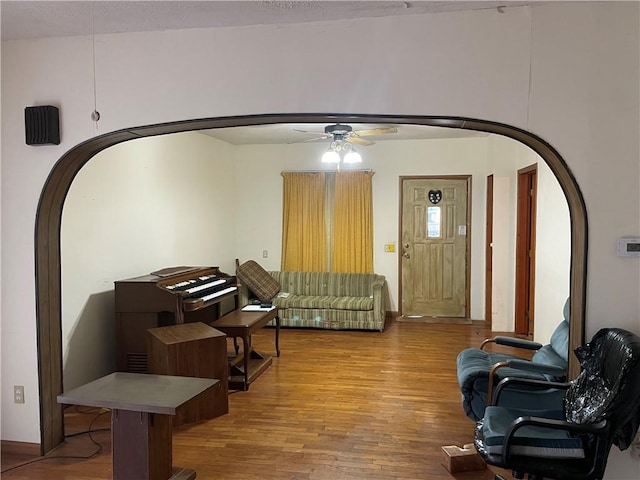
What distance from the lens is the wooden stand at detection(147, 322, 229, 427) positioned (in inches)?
140

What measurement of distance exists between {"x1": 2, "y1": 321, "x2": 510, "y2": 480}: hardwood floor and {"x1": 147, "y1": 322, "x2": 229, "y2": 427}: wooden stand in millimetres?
97

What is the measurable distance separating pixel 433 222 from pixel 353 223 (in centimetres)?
115

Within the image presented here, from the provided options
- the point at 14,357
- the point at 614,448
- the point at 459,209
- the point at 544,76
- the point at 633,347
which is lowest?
the point at 614,448

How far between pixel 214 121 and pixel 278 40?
0.58 metres

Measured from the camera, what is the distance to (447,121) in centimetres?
266

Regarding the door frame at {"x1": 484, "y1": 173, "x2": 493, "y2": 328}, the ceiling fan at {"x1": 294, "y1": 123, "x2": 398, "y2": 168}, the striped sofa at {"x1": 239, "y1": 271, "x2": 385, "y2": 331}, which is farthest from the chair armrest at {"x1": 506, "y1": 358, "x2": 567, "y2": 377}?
the door frame at {"x1": 484, "y1": 173, "x2": 493, "y2": 328}

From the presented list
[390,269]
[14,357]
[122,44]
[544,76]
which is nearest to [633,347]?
[544,76]

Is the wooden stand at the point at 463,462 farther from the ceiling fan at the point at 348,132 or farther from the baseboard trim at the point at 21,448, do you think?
the ceiling fan at the point at 348,132

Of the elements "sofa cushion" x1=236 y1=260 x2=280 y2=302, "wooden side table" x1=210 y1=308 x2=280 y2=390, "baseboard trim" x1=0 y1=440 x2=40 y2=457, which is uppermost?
"sofa cushion" x1=236 y1=260 x2=280 y2=302

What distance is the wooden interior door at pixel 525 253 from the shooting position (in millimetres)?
5602

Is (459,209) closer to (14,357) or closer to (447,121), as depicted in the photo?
(447,121)

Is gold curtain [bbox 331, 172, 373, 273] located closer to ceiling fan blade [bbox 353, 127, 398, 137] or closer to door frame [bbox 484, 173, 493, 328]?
door frame [bbox 484, 173, 493, 328]

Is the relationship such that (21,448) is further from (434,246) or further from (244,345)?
(434,246)

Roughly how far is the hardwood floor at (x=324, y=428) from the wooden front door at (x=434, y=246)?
1803mm
